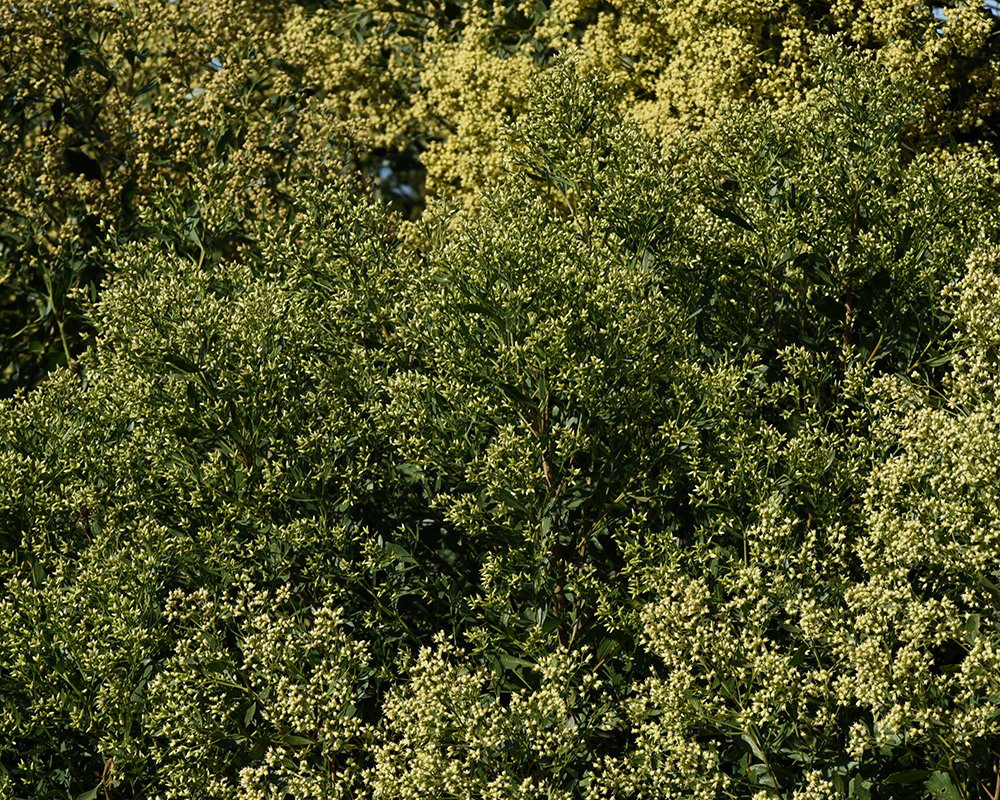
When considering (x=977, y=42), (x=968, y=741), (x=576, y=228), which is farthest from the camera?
(x=977, y=42)

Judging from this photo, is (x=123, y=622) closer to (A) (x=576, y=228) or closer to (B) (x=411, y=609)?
(B) (x=411, y=609)

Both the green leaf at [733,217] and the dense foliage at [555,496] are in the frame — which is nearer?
the dense foliage at [555,496]

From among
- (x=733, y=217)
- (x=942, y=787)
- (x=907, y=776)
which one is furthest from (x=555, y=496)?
(x=733, y=217)

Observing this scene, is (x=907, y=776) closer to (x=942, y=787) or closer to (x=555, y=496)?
(x=942, y=787)

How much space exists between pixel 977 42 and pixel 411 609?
717 cm

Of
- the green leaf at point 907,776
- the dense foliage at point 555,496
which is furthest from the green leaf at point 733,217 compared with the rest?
the green leaf at point 907,776

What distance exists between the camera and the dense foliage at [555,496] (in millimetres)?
5820

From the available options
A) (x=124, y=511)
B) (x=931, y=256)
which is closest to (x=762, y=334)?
(x=931, y=256)

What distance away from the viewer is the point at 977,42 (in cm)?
1030

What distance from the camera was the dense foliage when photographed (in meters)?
5.82

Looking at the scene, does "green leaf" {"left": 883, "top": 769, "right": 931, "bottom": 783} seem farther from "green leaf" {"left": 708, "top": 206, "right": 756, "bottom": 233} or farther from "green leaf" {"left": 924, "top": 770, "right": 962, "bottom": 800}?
"green leaf" {"left": 708, "top": 206, "right": 756, "bottom": 233}

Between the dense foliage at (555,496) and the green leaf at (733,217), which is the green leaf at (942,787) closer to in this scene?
the dense foliage at (555,496)

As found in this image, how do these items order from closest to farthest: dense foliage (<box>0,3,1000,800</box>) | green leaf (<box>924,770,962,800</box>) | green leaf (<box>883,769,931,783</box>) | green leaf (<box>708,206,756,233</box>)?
green leaf (<box>924,770,962,800</box>) → green leaf (<box>883,769,931,783</box>) → dense foliage (<box>0,3,1000,800</box>) → green leaf (<box>708,206,756,233</box>)

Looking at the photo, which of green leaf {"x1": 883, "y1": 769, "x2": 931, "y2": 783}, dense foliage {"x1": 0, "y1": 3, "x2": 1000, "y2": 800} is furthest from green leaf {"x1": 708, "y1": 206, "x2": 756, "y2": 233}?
green leaf {"x1": 883, "y1": 769, "x2": 931, "y2": 783}
